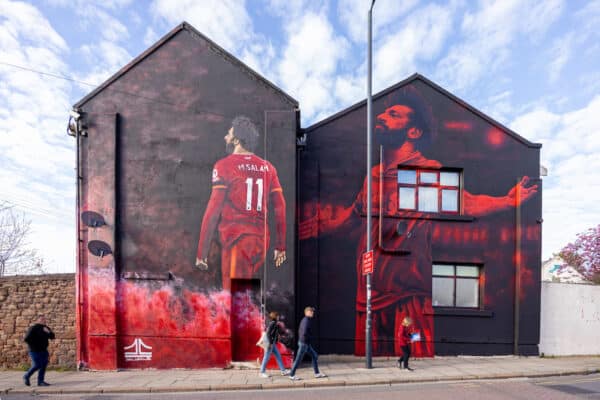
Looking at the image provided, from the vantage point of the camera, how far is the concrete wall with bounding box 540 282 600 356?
36.6 ft

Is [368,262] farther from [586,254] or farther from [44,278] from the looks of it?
[586,254]

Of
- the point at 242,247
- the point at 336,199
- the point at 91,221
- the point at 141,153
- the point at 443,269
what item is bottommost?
the point at 443,269

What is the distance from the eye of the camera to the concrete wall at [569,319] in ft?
36.6

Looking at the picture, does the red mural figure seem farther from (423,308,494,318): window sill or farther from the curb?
the curb

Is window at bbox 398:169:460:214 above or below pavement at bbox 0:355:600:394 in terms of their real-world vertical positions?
above

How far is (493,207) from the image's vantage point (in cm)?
1123

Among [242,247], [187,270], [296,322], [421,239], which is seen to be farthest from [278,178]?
[421,239]

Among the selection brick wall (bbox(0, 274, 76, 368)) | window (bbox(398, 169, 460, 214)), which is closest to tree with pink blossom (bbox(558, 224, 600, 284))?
window (bbox(398, 169, 460, 214))

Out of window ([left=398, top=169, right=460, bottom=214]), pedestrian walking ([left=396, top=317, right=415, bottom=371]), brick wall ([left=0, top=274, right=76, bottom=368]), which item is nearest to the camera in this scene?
pedestrian walking ([left=396, top=317, right=415, bottom=371])

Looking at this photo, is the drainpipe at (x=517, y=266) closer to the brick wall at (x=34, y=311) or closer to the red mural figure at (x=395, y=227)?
the red mural figure at (x=395, y=227)

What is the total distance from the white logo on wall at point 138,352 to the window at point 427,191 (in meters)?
8.45

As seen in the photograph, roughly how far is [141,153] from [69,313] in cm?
497

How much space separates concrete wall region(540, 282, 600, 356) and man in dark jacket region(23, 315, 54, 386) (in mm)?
13996

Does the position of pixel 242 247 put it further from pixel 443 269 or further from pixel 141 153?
pixel 443 269
